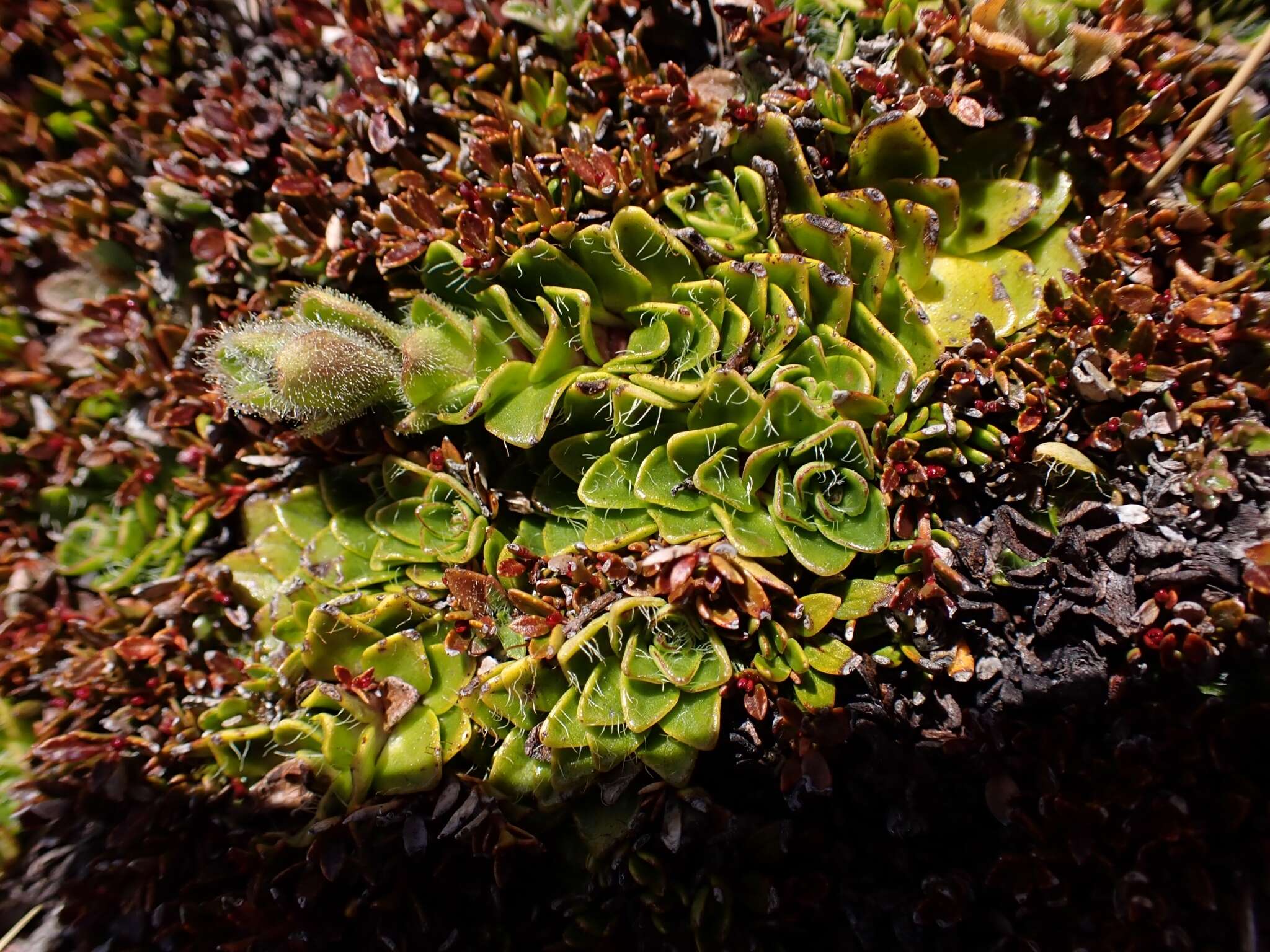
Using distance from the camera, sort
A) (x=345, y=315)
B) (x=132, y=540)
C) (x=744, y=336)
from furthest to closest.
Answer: (x=132, y=540), (x=345, y=315), (x=744, y=336)

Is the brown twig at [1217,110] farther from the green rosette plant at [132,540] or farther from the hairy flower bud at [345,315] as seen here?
the green rosette plant at [132,540]

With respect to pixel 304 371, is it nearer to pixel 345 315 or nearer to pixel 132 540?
pixel 345 315

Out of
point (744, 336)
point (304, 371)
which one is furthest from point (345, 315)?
point (744, 336)

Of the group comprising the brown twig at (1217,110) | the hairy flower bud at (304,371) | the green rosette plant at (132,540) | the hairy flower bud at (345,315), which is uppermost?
the brown twig at (1217,110)

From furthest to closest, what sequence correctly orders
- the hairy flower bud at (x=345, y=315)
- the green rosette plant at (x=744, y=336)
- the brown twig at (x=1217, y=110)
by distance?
the hairy flower bud at (x=345, y=315), the green rosette plant at (x=744, y=336), the brown twig at (x=1217, y=110)

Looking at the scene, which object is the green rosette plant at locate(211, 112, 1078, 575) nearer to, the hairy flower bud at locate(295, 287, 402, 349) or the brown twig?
the hairy flower bud at locate(295, 287, 402, 349)

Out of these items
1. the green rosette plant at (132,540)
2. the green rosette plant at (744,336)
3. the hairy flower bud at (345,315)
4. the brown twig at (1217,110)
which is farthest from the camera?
the green rosette plant at (132,540)

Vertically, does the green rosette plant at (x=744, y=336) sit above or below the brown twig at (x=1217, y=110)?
below

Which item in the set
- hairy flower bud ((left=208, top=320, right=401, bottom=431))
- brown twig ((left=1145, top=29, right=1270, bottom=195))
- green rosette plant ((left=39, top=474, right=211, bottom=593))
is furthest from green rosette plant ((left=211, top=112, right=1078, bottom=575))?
green rosette plant ((left=39, top=474, right=211, bottom=593))

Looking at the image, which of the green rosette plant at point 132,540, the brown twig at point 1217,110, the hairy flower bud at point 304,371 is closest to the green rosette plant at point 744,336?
the hairy flower bud at point 304,371
